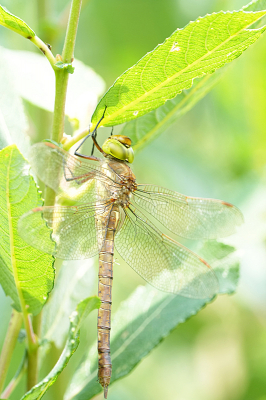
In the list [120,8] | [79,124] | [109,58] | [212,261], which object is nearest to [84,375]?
[212,261]

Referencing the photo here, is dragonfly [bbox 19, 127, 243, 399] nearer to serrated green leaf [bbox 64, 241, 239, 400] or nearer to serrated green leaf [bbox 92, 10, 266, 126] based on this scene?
serrated green leaf [bbox 64, 241, 239, 400]

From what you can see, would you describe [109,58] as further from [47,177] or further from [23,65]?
[47,177]

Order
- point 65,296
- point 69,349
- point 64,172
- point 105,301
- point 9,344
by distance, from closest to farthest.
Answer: point 69,349 < point 9,344 < point 64,172 < point 105,301 < point 65,296

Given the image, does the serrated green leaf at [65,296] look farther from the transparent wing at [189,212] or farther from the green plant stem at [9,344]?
the transparent wing at [189,212]

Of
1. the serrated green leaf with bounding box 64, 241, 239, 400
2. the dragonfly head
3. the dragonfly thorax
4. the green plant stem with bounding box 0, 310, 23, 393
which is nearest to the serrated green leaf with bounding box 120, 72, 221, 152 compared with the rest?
the dragonfly head

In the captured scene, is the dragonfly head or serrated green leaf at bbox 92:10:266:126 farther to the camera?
the dragonfly head

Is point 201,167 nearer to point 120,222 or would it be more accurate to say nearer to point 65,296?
point 120,222

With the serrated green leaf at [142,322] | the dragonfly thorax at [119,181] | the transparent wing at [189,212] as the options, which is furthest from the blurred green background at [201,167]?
the dragonfly thorax at [119,181]

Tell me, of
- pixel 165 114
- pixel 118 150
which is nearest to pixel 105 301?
pixel 118 150
